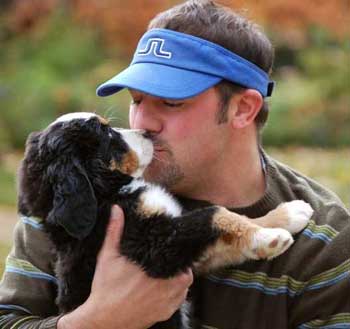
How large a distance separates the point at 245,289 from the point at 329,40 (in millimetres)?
15073

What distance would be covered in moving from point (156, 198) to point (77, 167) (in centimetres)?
34

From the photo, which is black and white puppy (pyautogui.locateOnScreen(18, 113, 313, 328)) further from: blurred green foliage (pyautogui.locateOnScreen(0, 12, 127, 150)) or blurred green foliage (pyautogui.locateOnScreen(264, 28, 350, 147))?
blurred green foliage (pyautogui.locateOnScreen(264, 28, 350, 147))

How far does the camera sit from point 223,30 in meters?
3.61

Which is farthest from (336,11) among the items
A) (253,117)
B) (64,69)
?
(253,117)

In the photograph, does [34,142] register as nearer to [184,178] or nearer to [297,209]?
[184,178]

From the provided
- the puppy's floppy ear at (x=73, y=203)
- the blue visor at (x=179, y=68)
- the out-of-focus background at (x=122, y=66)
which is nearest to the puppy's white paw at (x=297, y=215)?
the blue visor at (x=179, y=68)

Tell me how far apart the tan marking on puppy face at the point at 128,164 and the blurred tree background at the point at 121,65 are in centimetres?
851

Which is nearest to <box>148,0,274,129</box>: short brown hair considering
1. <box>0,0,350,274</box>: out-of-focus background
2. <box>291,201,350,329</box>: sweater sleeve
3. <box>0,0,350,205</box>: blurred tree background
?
<box>291,201,350,329</box>: sweater sleeve

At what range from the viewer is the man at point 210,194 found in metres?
3.26

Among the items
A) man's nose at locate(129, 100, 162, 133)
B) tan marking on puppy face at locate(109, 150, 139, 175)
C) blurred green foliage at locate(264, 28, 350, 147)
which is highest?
man's nose at locate(129, 100, 162, 133)

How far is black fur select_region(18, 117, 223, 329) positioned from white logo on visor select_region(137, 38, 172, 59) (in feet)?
1.29

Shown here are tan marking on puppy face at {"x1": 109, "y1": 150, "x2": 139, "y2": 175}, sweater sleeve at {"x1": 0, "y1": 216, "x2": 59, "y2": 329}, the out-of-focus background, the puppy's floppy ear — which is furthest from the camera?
the out-of-focus background

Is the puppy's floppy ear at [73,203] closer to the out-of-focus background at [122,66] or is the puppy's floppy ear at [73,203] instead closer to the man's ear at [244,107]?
the man's ear at [244,107]

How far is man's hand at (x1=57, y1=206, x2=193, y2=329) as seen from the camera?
3213mm
